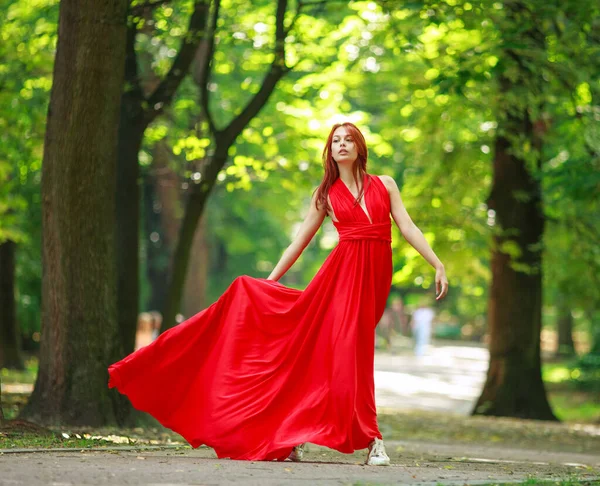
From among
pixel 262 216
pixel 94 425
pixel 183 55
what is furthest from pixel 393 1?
pixel 262 216

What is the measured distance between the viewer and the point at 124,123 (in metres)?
13.2

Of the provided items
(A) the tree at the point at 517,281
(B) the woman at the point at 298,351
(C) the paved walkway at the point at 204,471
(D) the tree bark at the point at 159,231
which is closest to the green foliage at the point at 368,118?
(A) the tree at the point at 517,281

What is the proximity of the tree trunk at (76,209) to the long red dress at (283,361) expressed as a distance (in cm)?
192

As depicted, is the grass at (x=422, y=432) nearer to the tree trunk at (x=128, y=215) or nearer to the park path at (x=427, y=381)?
the tree trunk at (x=128, y=215)

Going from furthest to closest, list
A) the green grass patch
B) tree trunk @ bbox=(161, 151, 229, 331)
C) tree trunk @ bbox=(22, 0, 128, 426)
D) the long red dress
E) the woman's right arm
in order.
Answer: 1. the green grass patch
2. tree trunk @ bbox=(161, 151, 229, 331)
3. tree trunk @ bbox=(22, 0, 128, 426)
4. the woman's right arm
5. the long red dress

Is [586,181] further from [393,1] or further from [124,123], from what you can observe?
[124,123]

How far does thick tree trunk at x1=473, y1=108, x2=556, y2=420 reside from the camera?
18.9 m

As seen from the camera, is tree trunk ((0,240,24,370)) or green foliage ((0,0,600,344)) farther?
tree trunk ((0,240,24,370))

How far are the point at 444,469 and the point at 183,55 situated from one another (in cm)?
761

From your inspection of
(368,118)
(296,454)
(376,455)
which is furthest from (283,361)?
(368,118)

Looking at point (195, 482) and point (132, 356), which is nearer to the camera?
point (195, 482)

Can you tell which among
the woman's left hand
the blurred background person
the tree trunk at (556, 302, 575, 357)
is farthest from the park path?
the woman's left hand

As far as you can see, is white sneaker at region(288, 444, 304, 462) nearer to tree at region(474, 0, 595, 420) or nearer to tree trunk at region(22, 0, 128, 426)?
tree trunk at region(22, 0, 128, 426)

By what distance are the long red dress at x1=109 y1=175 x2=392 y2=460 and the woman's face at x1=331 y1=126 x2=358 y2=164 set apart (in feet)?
0.67
